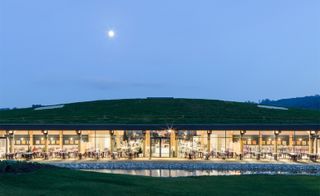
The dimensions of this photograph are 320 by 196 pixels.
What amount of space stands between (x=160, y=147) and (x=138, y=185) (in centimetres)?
1620

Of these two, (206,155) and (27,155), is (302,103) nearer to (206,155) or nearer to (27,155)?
(206,155)

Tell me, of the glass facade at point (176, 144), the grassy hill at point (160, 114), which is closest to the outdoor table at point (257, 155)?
the glass facade at point (176, 144)

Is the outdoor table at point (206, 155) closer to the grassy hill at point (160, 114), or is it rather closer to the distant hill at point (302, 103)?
the grassy hill at point (160, 114)

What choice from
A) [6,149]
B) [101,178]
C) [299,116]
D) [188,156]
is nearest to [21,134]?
[6,149]

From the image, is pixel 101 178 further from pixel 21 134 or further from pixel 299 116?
pixel 299 116

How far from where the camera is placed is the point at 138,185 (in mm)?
14758

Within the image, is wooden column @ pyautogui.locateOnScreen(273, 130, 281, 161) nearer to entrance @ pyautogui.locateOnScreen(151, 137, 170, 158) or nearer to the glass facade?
the glass facade

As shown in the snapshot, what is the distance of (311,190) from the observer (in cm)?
1507

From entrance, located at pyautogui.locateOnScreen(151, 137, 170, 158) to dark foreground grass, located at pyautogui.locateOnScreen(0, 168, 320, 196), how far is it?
1290cm

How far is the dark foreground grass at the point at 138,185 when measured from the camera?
12945mm

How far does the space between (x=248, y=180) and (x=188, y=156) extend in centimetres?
1255

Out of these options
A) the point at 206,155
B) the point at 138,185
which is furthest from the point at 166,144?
the point at 138,185

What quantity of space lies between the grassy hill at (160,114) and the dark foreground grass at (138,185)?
18225mm

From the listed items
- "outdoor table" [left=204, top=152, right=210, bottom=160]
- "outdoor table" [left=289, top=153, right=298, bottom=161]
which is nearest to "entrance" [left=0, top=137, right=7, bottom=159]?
"outdoor table" [left=204, top=152, right=210, bottom=160]
